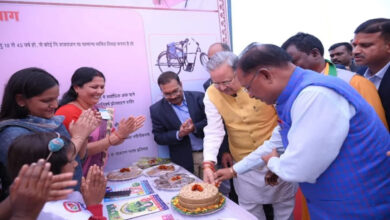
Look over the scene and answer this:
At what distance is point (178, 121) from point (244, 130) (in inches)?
33.2

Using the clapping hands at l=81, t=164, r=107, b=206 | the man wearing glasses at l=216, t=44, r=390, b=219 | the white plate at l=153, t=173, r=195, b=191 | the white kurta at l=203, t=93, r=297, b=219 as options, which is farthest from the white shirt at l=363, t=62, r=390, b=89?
the clapping hands at l=81, t=164, r=107, b=206

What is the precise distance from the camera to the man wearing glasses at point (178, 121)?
8.75 feet

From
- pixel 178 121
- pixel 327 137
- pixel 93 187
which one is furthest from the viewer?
pixel 178 121

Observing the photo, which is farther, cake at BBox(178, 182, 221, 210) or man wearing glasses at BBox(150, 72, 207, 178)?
man wearing glasses at BBox(150, 72, 207, 178)

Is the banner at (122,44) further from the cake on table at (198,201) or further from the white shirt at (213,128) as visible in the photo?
the cake on table at (198,201)

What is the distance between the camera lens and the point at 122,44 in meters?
2.78

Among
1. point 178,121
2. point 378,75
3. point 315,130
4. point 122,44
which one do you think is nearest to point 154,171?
point 178,121

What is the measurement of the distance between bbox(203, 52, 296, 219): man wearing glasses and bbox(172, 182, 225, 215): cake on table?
1.39ft

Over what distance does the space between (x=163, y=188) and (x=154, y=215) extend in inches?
14.5

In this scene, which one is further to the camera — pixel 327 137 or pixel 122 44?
pixel 122 44

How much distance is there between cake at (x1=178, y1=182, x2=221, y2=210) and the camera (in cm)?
147

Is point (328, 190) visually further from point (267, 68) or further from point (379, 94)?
point (379, 94)

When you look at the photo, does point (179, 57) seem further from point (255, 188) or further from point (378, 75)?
point (378, 75)

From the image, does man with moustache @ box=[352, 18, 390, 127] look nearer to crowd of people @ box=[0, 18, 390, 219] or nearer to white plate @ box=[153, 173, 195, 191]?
crowd of people @ box=[0, 18, 390, 219]
